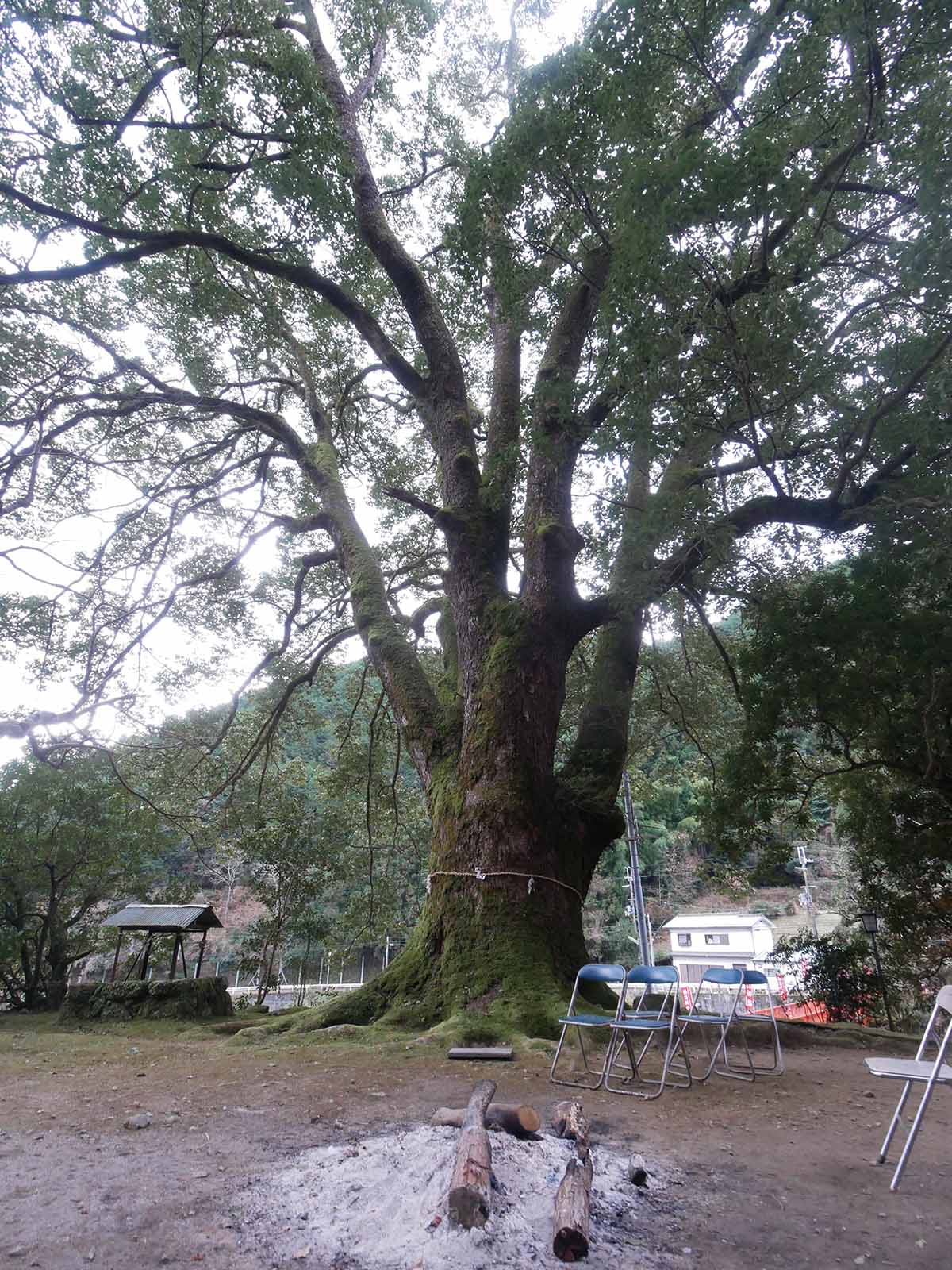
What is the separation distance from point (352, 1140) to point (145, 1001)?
5375mm

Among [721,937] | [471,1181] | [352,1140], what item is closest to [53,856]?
[352,1140]

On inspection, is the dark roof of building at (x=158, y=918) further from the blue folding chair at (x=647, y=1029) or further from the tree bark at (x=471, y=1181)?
the tree bark at (x=471, y=1181)

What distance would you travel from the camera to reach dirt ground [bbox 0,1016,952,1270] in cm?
169

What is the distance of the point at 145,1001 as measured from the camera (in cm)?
668

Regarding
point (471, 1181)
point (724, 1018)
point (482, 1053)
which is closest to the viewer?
point (471, 1181)

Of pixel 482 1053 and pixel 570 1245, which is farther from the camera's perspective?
pixel 482 1053

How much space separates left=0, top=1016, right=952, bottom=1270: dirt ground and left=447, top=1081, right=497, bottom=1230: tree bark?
0.56 feet

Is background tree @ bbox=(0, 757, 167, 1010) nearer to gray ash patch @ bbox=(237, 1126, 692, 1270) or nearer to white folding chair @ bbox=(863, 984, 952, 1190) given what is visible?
gray ash patch @ bbox=(237, 1126, 692, 1270)

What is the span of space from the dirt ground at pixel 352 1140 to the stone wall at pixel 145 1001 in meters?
Answer: 2.31

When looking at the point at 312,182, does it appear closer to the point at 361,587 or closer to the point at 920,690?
the point at 361,587

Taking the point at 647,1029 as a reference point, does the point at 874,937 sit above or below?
above

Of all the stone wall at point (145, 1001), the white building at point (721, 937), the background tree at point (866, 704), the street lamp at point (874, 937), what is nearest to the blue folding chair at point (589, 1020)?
the background tree at point (866, 704)

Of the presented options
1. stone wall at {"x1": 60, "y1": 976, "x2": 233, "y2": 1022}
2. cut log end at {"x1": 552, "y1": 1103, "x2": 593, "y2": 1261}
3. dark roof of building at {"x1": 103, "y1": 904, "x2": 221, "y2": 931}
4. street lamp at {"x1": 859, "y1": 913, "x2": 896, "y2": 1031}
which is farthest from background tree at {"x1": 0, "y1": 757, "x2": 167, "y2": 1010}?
street lamp at {"x1": 859, "y1": 913, "x2": 896, "y2": 1031}

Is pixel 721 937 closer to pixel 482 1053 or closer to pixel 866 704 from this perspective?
pixel 866 704
